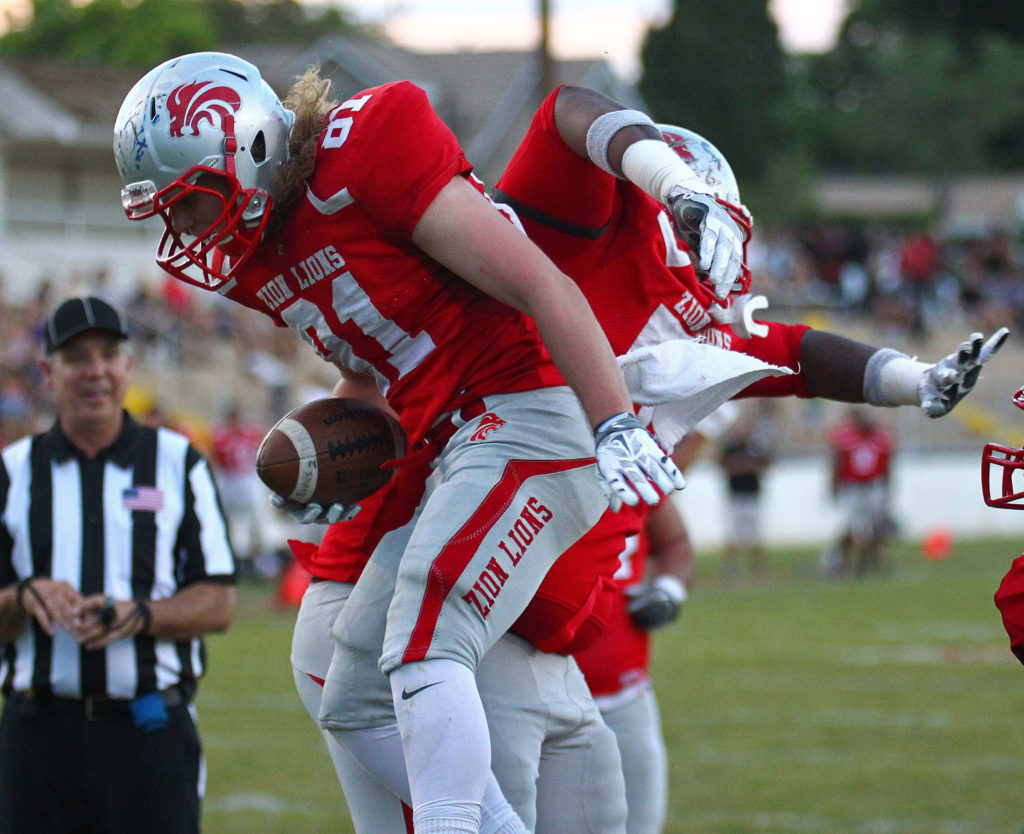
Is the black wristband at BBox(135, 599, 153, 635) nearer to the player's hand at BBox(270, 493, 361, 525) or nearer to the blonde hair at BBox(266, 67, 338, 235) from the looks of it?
the player's hand at BBox(270, 493, 361, 525)

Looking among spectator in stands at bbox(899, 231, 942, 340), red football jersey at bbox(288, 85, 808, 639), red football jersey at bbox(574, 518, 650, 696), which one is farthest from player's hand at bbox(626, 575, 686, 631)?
spectator in stands at bbox(899, 231, 942, 340)

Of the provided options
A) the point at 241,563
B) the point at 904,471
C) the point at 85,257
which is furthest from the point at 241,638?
the point at 85,257

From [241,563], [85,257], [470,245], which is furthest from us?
[85,257]

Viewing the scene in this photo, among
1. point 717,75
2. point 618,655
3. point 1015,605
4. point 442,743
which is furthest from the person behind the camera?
point 717,75

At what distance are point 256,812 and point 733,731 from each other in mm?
2830

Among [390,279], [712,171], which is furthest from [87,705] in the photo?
[712,171]

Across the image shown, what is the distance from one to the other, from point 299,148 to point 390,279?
1.03 ft

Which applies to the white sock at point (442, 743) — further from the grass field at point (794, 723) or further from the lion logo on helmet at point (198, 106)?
the grass field at point (794, 723)

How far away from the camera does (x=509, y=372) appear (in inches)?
118

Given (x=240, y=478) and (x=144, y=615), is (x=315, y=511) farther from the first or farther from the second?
(x=240, y=478)

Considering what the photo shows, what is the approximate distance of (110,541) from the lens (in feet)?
13.5

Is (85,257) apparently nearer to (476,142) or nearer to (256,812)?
(476,142)

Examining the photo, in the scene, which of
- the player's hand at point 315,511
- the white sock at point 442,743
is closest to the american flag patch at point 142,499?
the player's hand at point 315,511

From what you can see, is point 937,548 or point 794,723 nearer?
point 794,723
